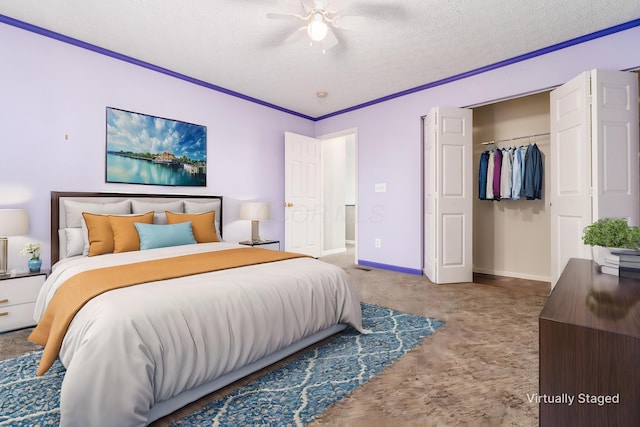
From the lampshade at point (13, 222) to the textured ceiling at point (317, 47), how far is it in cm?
167

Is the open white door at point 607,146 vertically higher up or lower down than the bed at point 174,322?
higher up

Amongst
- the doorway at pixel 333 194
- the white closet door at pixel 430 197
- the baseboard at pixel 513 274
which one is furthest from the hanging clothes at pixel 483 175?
the doorway at pixel 333 194

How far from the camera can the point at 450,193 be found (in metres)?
3.76

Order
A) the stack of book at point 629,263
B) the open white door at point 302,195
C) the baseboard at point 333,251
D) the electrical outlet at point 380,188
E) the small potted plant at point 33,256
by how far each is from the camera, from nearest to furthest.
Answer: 1. the stack of book at point 629,263
2. the small potted plant at point 33,256
3. the electrical outlet at point 380,188
4. the open white door at point 302,195
5. the baseboard at point 333,251

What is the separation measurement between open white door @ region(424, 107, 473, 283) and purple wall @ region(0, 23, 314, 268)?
2.80m

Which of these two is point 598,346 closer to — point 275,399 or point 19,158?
point 275,399

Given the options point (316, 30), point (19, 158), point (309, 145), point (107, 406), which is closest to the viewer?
point (107, 406)

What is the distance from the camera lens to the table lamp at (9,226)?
2340 mm

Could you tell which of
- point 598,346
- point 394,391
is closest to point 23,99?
point 394,391

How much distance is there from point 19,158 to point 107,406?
8.77ft

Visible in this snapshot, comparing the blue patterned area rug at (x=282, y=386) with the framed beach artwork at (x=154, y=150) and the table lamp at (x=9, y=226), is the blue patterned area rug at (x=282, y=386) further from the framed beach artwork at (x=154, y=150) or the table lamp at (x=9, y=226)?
the framed beach artwork at (x=154, y=150)

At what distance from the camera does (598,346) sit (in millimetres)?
768

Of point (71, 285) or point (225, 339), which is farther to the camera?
point (71, 285)

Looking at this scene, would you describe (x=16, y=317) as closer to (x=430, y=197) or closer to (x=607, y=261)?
(x=607, y=261)
